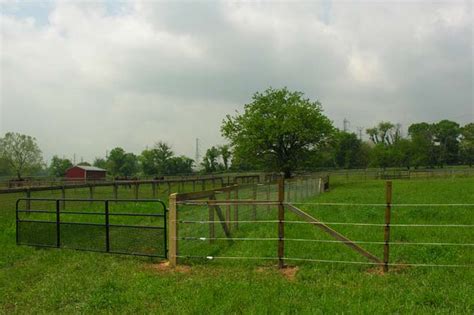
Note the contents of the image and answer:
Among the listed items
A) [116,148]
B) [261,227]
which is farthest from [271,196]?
[116,148]

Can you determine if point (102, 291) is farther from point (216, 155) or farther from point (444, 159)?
point (444, 159)

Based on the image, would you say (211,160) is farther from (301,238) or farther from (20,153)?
(301,238)

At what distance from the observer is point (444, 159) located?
109 meters

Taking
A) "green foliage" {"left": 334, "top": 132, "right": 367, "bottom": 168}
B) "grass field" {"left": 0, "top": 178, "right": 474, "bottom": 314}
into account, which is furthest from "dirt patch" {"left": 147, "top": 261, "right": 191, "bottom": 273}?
"green foliage" {"left": 334, "top": 132, "right": 367, "bottom": 168}

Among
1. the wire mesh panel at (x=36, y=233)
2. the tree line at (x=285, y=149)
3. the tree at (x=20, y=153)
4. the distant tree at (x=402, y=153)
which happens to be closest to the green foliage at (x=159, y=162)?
the tree line at (x=285, y=149)

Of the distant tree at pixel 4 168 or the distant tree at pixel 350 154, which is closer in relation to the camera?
the distant tree at pixel 4 168

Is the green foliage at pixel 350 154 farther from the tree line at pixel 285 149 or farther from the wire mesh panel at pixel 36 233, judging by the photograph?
the wire mesh panel at pixel 36 233

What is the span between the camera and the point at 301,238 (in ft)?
33.4

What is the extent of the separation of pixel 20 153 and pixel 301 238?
8353 centimetres

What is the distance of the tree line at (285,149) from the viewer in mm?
45500

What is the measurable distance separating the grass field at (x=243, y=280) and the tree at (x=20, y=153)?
78.9 m

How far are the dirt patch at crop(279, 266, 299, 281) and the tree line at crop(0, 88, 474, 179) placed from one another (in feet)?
119

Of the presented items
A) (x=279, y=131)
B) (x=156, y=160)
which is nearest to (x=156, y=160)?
(x=156, y=160)

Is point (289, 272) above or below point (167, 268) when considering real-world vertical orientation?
above
